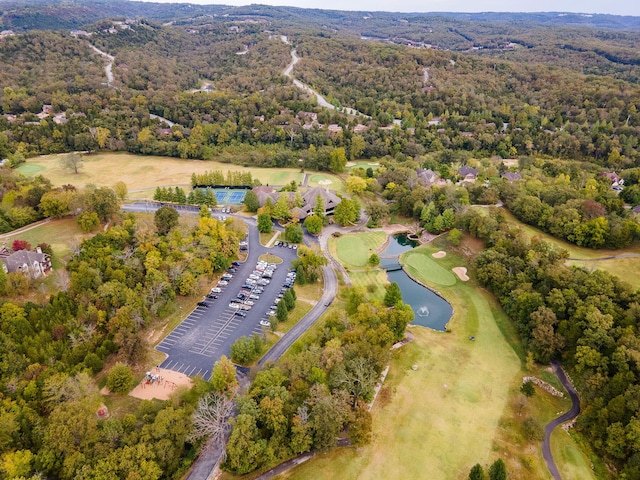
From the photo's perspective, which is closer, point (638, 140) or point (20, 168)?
point (20, 168)

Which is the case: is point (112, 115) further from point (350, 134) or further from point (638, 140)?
point (638, 140)

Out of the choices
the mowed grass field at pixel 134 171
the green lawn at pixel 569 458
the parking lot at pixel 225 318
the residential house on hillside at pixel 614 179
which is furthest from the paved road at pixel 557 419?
the mowed grass field at pixel 134 171

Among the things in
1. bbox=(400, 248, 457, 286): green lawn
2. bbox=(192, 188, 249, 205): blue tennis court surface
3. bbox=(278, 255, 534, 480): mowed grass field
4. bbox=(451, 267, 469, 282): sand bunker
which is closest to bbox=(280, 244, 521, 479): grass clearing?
bbox=(278, 255, 534, 480): mowed grass field

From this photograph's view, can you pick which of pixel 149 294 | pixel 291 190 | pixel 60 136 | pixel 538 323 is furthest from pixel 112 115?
pixel 538 323

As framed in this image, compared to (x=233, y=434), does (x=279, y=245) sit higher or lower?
lower

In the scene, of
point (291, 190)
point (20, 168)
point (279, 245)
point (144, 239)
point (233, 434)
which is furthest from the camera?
point (20, 168)

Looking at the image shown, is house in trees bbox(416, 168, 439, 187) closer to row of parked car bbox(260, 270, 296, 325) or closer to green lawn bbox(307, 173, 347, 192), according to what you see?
green lawn bbox(307, 173, 347, 192)

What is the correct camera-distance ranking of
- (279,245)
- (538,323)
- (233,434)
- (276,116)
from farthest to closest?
(276,116)
(279,245)
(538,323)
(233,434)

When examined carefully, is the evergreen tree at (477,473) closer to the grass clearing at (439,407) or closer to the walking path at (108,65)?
the grass clearing at (439,407)
